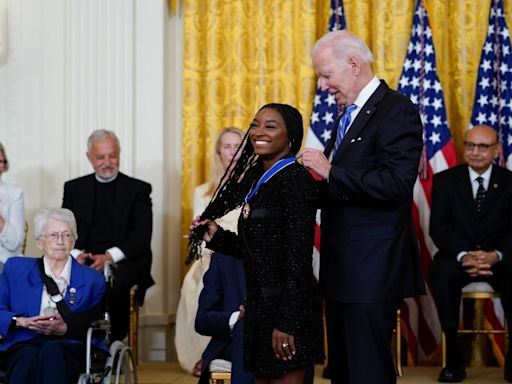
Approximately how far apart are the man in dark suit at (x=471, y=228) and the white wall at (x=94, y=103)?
226cm

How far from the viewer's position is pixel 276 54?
8398 millimetres

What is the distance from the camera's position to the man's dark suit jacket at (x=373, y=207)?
3842 millimetres

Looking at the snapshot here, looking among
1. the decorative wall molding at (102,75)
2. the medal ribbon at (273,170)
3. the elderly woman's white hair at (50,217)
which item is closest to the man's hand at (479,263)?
the decorative wall molding at (102,75)

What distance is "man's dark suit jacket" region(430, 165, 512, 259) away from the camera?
742 centimetres

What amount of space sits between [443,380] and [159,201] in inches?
108

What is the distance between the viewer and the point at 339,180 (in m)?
3.82

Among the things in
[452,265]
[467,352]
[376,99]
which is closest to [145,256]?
[452,265]

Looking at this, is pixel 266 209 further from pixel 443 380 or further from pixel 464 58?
pixel 464 58

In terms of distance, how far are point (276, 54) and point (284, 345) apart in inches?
196

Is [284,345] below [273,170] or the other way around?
below

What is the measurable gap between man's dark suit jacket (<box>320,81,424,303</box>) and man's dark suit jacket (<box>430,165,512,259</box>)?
3478 millimetres

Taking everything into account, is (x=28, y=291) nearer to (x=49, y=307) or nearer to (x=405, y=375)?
(x=49, y=307)

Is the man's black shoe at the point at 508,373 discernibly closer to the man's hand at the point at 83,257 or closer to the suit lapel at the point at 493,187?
the suit lapel at the point at 493,187

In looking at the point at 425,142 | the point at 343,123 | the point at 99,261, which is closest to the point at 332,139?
the point at 343,123
